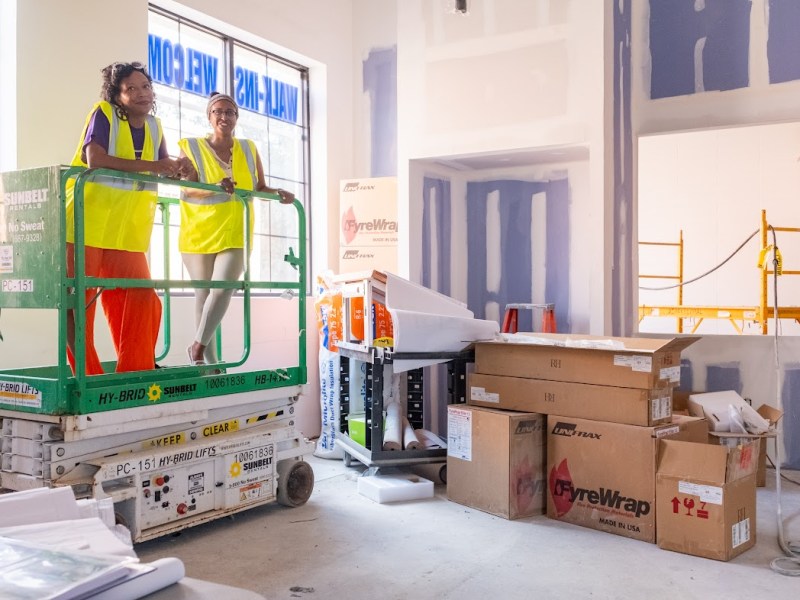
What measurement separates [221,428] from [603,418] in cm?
177

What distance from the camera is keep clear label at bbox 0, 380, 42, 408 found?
9.12ft

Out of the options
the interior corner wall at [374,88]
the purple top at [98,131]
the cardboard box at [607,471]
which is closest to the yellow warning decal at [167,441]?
the purple top at [98,131]

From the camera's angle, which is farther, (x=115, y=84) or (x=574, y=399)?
(x=574, y=399)

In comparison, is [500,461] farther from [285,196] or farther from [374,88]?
[374,88]

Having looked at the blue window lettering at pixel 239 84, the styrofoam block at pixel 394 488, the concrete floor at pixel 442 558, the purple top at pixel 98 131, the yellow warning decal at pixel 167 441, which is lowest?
the concrete floor at pixel 442 558

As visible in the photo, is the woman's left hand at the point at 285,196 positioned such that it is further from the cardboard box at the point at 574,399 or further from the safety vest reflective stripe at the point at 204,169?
the cardboard box at the point at 574,399

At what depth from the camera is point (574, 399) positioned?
11.3 ft

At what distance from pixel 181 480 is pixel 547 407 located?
1721mm

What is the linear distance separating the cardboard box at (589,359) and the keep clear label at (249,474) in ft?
3.96

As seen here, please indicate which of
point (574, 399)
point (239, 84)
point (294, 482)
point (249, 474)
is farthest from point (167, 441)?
point (239, 84)

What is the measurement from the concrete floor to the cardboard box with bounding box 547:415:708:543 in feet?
0.25

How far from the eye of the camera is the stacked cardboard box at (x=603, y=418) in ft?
10.4

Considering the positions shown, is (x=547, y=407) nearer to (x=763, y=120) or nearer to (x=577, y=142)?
(x=577, y=142)

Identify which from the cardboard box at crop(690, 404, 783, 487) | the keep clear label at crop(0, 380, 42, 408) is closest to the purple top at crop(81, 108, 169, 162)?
the keep clear label at crop(0, 380, 42, 408)
